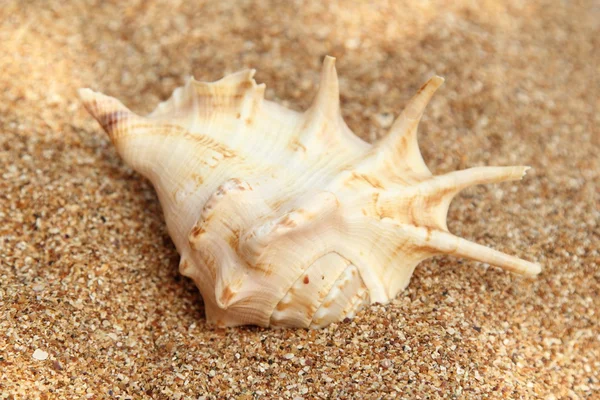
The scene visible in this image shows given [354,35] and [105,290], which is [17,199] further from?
[354,35]

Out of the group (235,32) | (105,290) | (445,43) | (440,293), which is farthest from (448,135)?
(105,290)

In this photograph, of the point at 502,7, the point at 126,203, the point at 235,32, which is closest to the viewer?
the point at 126,203

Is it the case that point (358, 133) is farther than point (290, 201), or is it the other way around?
point (358, 133)

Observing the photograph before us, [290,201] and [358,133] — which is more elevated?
[290,201]
